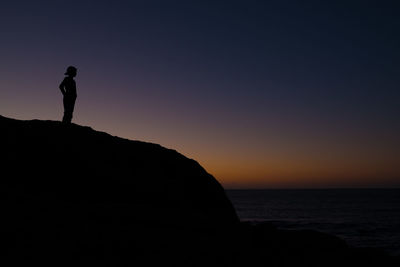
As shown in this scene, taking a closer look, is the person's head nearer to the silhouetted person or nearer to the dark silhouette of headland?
the silhouetted person

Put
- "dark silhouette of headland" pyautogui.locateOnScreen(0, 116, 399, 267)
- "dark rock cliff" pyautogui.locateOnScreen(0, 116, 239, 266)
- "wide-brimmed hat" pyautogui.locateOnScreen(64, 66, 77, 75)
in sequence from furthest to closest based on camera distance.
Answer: "wide-brimmed hat" pyautogui.locateOnScreen(64, 66, 77, 75), "dark rock cliff" pyautogui.locateOnScreen(0, 116, 239, 266), "dark silhouette of headland" pyautogui.locateOnScreen(0, 116, 399, 267)

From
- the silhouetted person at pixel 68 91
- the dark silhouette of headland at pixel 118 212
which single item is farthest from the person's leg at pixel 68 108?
the dark silhouette of headland at pixel 118 212

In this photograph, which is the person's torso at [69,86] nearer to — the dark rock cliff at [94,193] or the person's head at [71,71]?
the person's head at [71,71]

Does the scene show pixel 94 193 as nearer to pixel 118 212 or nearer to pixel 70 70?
pixel 118 212

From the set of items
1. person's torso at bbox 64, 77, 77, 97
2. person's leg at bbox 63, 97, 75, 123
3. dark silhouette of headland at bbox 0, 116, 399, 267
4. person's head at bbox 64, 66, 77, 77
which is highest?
person's head at bbox 64, 66, 77, 77

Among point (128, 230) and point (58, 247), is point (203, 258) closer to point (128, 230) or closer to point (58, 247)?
point (128, 230)

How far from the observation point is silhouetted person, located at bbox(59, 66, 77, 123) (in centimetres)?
1404

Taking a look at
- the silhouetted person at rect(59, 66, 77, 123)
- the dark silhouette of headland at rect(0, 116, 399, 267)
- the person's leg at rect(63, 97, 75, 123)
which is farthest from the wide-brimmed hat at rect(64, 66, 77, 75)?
the dark silhouette of headland at rect(0, 116, 399, 267)

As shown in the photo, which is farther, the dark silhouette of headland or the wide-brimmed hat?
the wide-brimmed hat

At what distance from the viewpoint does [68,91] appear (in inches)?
555

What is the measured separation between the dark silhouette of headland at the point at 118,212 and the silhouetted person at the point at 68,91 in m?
0.78

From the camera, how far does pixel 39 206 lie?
8719 mm

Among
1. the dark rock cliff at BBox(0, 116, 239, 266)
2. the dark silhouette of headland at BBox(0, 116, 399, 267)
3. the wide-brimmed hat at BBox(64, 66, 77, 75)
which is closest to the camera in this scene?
the dark silhouette of headland at BBox(0, 116, 399, 267)

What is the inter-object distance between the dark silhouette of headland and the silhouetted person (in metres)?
0.78
